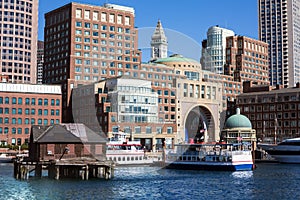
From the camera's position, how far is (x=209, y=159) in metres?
131

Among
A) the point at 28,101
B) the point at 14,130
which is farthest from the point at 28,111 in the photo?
the point at 14,130

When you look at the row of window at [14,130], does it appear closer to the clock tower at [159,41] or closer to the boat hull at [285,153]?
the boat hull at [285,153]

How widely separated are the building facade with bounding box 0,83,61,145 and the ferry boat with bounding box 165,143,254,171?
68.3 meters

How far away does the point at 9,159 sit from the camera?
540 ft

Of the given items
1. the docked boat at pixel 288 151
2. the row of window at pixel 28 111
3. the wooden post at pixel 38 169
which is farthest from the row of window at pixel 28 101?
the wooden post at pixel 38 169

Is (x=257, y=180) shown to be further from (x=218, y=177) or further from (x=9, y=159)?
(x=9, y=159)

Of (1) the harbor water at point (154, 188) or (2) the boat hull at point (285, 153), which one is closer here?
(1) the harbor water at point (154, 188)

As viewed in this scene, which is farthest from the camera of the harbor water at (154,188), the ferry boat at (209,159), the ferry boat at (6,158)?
the ferry boat at (6,158)

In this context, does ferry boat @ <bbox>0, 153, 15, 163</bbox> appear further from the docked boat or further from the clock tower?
the clock tower

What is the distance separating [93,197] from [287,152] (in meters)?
108

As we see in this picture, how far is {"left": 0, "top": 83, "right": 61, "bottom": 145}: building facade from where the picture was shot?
18838cm

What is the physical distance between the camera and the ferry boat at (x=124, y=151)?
143 m

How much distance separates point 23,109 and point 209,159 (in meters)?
85.3

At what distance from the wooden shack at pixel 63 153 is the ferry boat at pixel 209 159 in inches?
1067
